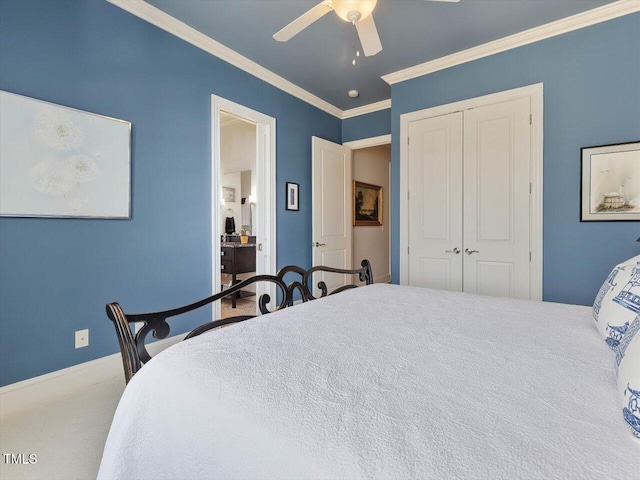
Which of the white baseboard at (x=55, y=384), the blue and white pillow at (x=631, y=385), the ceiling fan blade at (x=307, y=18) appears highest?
the ceiling fan blade at (x=307, y=18)

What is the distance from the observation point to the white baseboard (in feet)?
6.39

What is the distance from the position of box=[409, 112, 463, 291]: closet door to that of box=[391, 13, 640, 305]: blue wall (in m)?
0.70

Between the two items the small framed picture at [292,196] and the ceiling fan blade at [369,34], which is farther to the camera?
the small framed picture at [292,196]

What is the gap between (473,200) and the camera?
322 cm

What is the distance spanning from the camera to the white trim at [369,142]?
14.4 feet

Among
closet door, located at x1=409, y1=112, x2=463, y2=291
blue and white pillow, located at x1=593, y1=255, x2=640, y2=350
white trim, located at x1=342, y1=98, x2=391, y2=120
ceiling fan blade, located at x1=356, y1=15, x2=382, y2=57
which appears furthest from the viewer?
white trim, located at x1=342, y1=98, x2=391, y2=120

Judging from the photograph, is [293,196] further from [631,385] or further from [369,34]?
[631,385]

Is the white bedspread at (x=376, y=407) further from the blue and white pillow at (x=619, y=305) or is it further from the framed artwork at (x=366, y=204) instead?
the framed artwork at (x=366, y=204)

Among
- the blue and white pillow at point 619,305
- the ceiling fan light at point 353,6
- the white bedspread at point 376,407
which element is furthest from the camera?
the ceiling fan light at point 353,6

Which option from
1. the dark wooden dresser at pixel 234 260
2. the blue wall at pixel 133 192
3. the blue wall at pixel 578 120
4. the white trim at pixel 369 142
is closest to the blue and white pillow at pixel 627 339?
the blue wall at pixel 578 120

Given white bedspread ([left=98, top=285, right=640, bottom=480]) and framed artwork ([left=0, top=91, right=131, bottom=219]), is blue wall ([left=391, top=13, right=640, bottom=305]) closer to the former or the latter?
white bedspread ([left=98, top=285, right=640, bottom=480])

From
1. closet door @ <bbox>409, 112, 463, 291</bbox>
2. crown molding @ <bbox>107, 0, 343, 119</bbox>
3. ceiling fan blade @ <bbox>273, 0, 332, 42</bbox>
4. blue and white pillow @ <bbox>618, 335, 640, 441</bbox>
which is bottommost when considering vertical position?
blue and white pillow @ <bbox>618, 335, 640, 441</bbox>

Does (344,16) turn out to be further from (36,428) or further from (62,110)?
(36,428)

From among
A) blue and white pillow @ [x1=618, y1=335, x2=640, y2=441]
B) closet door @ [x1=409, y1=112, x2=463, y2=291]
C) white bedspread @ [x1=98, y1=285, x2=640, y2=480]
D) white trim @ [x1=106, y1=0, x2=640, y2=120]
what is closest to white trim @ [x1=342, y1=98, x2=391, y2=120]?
white trim @ [x1=106, y1=0, x2=640, y2=120]
